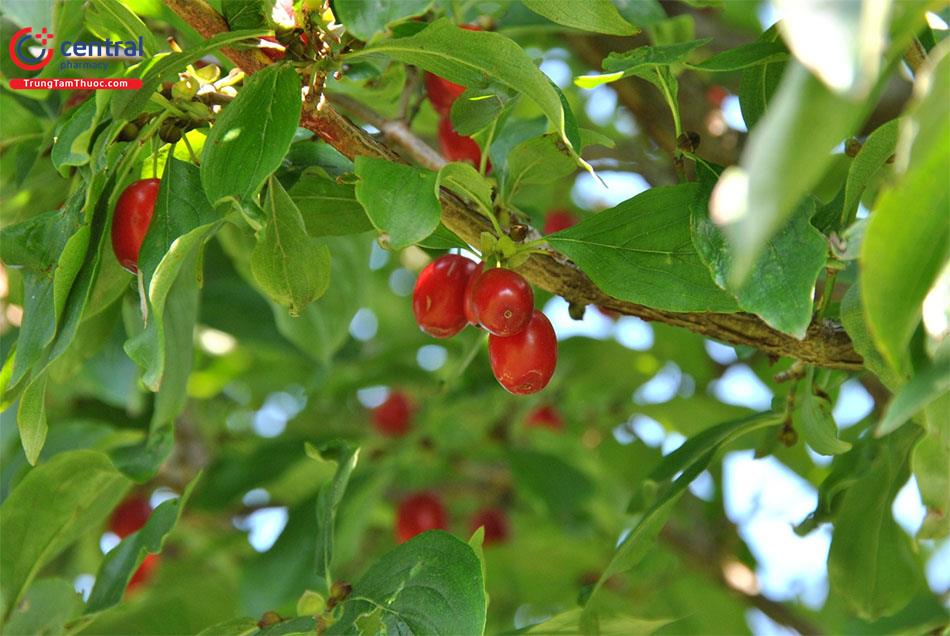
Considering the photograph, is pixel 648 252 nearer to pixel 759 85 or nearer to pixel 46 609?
pixel 759 85

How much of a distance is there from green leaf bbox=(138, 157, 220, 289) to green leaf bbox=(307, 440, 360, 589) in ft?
1.07

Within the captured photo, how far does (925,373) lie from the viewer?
754mm

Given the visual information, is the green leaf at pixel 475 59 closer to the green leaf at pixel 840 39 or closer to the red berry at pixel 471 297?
the red berry at pixel 471 297

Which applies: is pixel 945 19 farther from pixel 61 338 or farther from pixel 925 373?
pixel 61 338

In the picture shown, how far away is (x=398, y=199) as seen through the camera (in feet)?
3.45

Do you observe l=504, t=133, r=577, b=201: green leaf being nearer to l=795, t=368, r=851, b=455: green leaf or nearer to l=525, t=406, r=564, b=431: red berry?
l=795, t=368, r=851, b=455: green leaf

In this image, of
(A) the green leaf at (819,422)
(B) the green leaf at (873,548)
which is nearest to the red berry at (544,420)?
(B) the green leaf at (873,548)

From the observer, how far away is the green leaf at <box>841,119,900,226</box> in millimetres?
1093

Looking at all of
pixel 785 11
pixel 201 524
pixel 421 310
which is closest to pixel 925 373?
pixel 785 11

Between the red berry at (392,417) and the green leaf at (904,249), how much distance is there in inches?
86.8

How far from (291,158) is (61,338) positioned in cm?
34

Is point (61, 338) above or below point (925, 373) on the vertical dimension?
below

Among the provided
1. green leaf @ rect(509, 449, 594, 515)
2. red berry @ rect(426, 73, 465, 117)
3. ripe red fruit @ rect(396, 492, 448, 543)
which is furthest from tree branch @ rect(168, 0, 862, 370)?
ripe red fruit @ rect(396, 492, 448, 543)

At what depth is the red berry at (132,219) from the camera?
45.8 inches
